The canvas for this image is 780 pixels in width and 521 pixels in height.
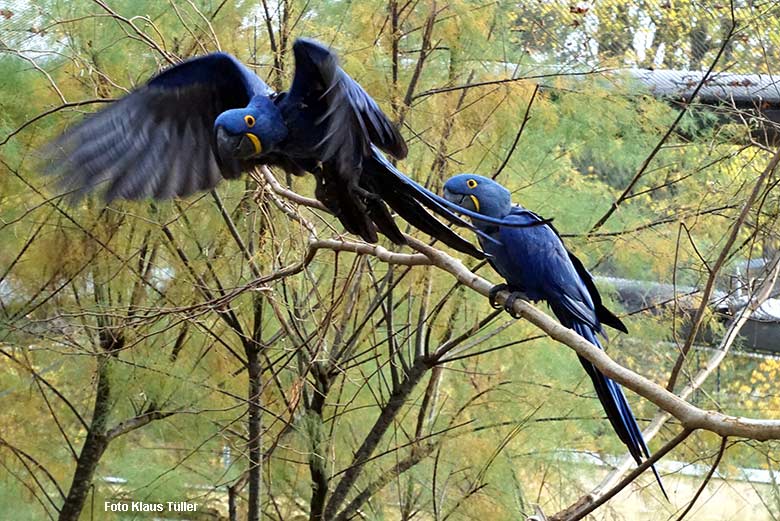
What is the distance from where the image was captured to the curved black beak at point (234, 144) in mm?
1565

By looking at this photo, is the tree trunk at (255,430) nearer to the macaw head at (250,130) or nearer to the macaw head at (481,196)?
the macaw head at (481,196)

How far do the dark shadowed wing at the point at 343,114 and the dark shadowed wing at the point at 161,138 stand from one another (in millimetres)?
205

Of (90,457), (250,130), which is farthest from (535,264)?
(90,457)

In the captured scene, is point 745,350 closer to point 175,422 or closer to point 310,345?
point 310,345

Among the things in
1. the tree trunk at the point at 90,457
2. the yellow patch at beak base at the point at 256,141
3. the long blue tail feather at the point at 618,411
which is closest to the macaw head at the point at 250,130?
the yellow patch at beak base at the point at 256,141

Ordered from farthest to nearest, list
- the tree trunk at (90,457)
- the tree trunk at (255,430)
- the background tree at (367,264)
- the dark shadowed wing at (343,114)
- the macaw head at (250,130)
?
the tree trunk at (90,457) < the background tree at (367,264) < the tree trunk at (255,430) < the macaw head at (250,130) < the dark shadowed wing at (343,114)

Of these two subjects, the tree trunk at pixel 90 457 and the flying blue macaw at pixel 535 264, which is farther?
the tree trunk at pixel 90 457

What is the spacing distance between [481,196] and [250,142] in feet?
1.71

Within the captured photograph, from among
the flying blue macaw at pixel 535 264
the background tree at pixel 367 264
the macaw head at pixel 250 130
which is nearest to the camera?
the macaw head at pixel 250 130

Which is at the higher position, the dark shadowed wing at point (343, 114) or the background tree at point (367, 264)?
the dark shadowed wing at point (343, 114)

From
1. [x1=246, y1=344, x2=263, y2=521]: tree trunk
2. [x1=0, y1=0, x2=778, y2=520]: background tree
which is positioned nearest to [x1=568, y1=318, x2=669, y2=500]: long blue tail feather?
[x1=0, y1=0, x2=778, y2=520]: background tree

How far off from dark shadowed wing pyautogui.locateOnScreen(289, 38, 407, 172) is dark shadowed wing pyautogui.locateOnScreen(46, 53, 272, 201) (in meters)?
0.20

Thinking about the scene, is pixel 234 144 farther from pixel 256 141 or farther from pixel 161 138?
pixel 161 138

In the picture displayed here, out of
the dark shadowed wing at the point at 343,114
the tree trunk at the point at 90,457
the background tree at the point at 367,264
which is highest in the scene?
the dark shadowed wing at the point at 343,114
